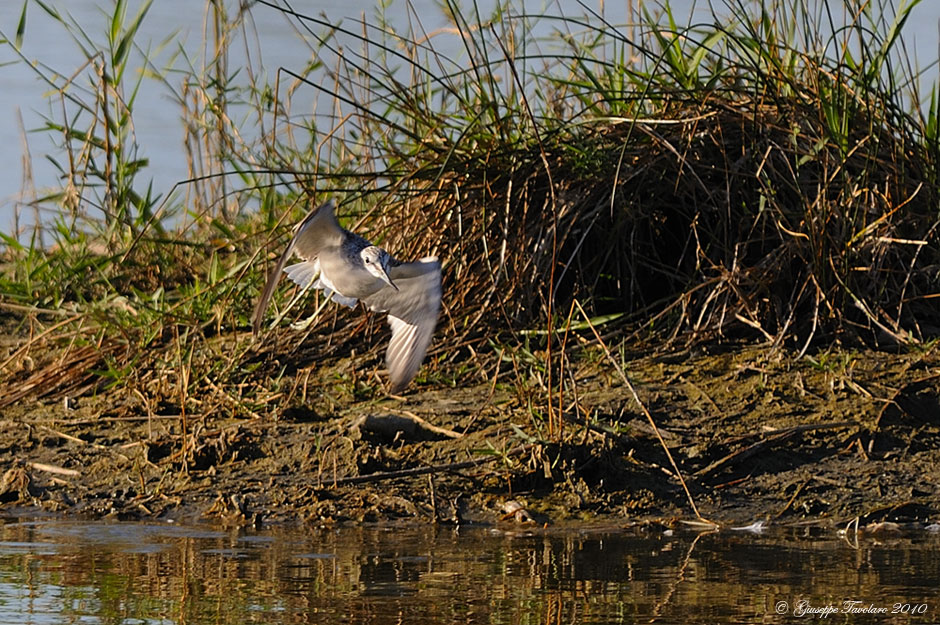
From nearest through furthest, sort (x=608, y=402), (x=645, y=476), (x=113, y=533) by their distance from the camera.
A: (x=113, y=533)
(x=645, y=476)
(x=608, y=402)

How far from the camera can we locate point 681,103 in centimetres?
516

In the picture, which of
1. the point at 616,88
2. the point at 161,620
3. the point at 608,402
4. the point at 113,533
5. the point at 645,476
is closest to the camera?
the point at 161,620

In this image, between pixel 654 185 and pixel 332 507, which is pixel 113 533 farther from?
pixel 654 185

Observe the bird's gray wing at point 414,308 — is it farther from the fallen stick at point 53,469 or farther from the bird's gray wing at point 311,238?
the fallen stick at point 53,469

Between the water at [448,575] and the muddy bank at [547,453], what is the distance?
0.22 m

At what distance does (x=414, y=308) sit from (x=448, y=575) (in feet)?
4.66

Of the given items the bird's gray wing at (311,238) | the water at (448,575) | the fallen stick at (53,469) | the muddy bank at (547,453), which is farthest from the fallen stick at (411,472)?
the fallen stick at (53,469)

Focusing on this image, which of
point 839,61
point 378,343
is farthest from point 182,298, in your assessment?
point 839,61

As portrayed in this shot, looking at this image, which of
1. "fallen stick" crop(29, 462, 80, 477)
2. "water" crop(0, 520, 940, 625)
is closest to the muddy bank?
"fallen stick" crop(29, 462, 80, 477)

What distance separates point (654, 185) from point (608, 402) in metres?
1.04

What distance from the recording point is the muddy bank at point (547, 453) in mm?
4086

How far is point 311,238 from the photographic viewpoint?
176 inches

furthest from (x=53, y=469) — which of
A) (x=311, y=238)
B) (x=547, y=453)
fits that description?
(x=547, y=453)

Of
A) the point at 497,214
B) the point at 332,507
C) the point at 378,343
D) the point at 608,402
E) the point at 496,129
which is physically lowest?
the point at 332,507
